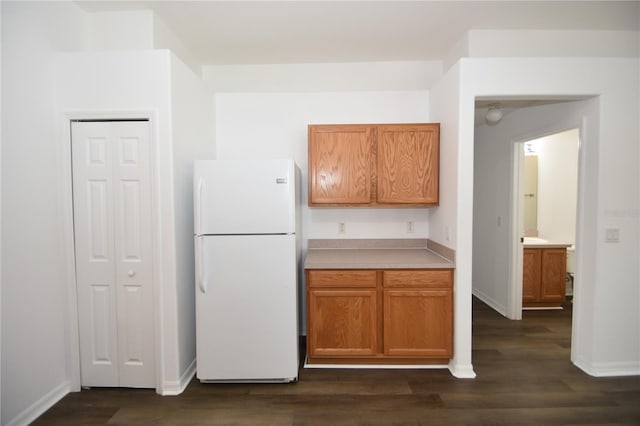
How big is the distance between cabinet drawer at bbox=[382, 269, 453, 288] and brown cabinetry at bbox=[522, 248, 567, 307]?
82.3 inches

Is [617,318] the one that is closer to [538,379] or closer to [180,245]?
[538,379]

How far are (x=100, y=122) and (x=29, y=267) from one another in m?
1.11

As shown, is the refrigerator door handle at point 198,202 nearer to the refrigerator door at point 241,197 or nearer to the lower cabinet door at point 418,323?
the refrigerator door at point 241,197

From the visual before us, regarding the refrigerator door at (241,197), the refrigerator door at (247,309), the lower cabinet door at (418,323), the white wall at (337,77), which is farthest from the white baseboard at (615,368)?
the white wall at (337,77)

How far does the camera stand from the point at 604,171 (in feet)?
7.88

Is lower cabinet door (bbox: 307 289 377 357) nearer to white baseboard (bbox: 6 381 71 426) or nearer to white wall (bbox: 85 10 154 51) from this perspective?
white baseboard (bbox: 6 381 71 426)

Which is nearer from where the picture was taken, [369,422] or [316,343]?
[369,422]

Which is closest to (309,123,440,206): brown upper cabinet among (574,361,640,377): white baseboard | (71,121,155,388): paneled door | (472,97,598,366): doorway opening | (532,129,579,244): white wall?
(472,97,598,366): doorway opening

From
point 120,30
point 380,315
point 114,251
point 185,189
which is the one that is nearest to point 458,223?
point 380,315

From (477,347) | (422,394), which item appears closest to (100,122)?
(422,394)

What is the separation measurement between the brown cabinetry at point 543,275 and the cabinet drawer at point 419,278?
209 centimetres

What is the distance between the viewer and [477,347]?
2.95 m

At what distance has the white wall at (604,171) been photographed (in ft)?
7.83

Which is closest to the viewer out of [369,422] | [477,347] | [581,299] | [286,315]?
[369,422]
